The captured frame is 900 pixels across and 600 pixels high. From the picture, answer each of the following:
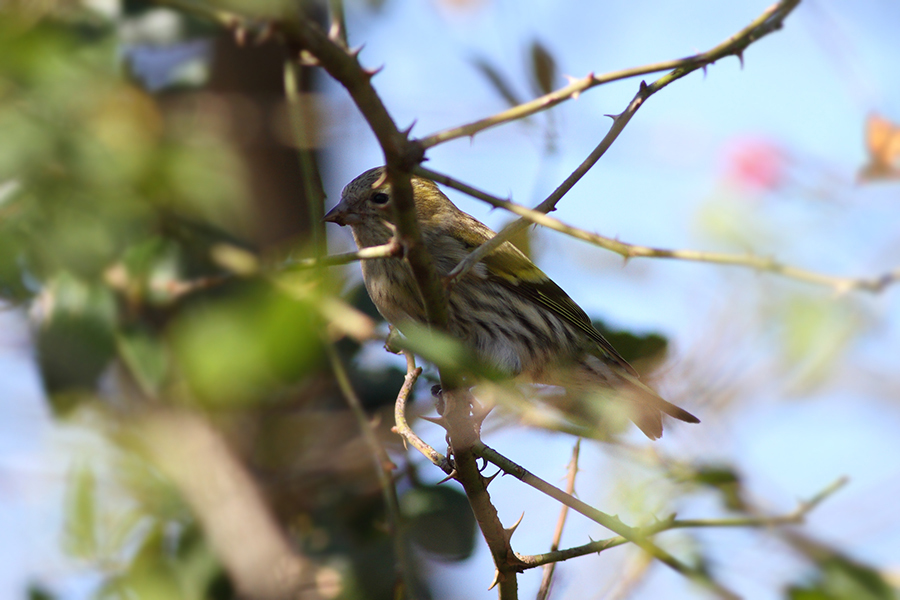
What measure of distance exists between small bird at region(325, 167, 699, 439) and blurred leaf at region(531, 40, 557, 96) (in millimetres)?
957

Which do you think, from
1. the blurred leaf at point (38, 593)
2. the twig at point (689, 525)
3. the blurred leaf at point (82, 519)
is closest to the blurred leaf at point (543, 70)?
the twig at point (689, 525)

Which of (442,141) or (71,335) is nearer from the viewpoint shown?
(442,141)

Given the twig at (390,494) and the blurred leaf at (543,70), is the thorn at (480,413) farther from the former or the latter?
the blurred leaf at (543,70)

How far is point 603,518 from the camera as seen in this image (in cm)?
198

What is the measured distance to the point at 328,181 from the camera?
438cm

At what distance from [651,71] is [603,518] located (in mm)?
1059

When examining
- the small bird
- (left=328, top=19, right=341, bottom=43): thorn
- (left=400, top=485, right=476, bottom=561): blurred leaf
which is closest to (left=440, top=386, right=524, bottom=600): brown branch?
(left=400, top=485, right=476, bottom=561): blurred leaf

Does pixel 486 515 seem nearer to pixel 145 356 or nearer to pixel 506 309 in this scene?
pixel 145 356

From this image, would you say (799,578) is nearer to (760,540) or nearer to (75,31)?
(760,540)

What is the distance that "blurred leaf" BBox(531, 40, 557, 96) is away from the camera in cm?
262

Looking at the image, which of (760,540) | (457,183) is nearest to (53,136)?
(457,183)

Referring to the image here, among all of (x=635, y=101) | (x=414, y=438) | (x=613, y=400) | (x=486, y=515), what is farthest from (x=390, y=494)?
(x=635, y=101)

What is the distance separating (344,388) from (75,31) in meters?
1.48

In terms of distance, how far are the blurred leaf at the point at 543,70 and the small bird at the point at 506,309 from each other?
957mm
